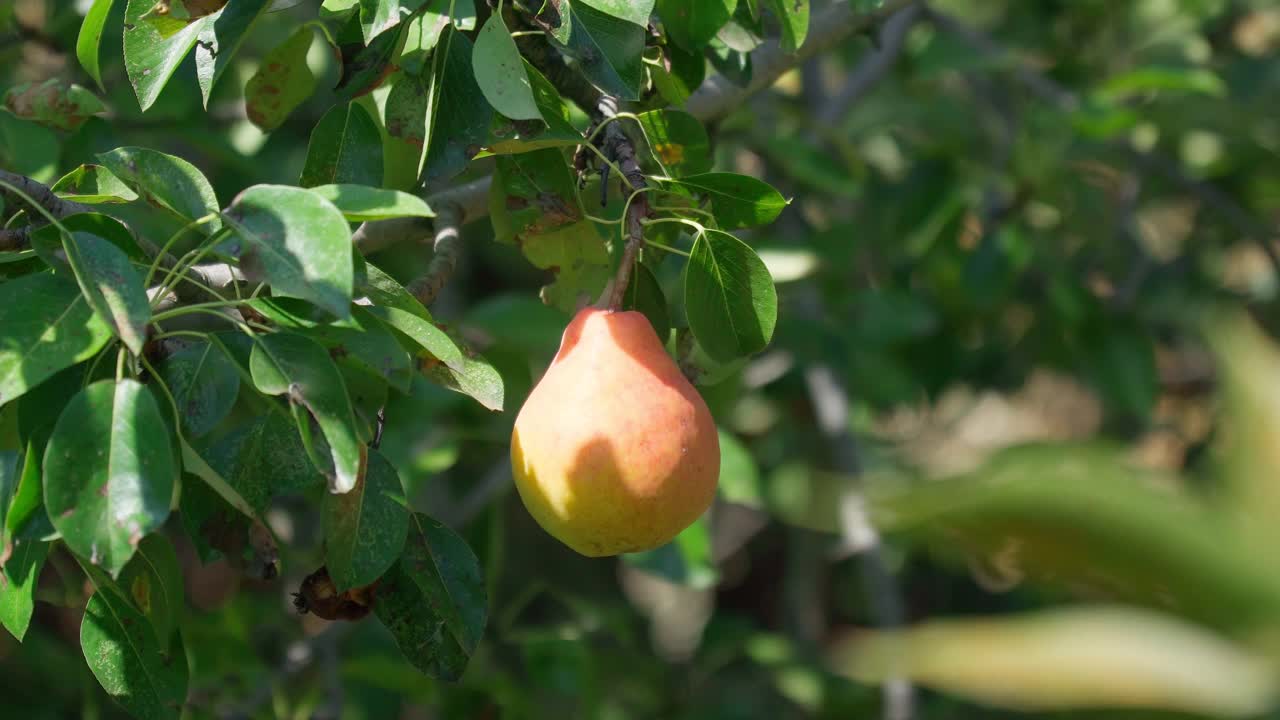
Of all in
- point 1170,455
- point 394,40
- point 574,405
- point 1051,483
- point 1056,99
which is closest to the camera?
point 1051,483

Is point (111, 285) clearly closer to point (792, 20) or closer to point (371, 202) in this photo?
point (371, 202)

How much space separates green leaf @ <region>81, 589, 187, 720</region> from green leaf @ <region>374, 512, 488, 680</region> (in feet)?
0.61

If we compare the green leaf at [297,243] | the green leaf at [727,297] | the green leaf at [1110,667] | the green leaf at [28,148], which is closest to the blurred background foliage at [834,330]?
the green leaf at [28,148]

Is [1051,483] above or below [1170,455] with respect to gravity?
above

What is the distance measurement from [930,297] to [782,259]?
1.02 meters

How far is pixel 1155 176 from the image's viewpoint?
8.94 feet

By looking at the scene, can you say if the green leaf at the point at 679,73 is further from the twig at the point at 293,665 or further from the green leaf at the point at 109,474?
the twig at the point at 293,665

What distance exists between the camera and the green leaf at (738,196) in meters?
1.05

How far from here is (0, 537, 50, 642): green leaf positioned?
3.18 feet

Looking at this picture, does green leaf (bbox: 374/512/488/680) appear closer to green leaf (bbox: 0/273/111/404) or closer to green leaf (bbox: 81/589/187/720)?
green leaf (bbox: 81/589/187/720)

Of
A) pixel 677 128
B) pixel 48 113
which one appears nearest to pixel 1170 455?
pixel 677 128

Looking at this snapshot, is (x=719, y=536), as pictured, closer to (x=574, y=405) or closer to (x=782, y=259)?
(x=782, y=259)

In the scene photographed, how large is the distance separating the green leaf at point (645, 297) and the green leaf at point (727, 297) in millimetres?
94

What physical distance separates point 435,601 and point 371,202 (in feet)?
1.20
